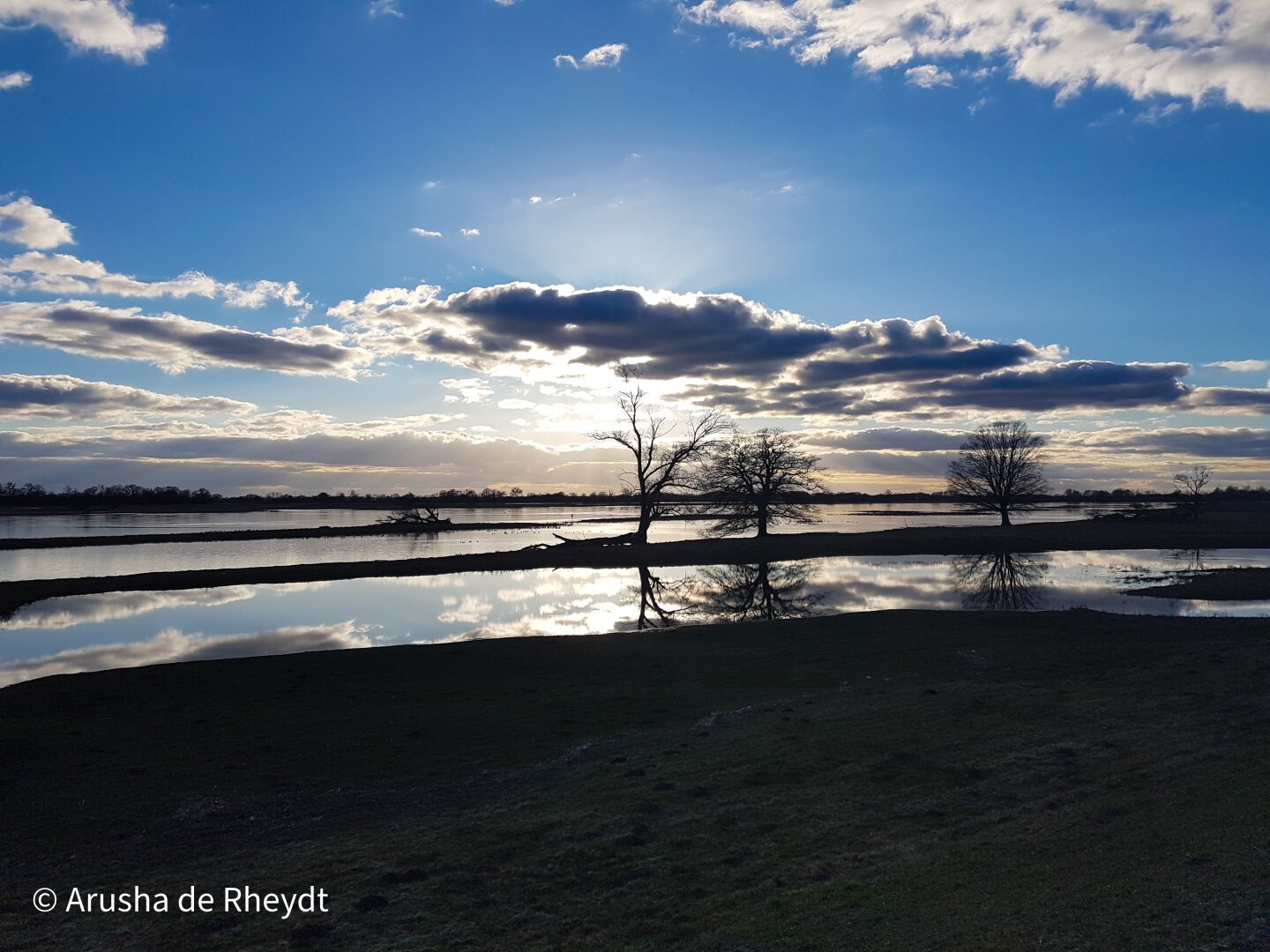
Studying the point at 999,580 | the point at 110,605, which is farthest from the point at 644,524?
the point at 110,605

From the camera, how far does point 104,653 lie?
2034cm

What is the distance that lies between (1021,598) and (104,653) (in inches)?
1120

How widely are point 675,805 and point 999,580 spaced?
30496 millimetres

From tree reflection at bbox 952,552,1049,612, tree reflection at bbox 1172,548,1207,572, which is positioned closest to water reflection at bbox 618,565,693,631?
tree reflection at bbox 952,552,1049,612

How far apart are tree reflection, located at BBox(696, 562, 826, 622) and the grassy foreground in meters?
10.8

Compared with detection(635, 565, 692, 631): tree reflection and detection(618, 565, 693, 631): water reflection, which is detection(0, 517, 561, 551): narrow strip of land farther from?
detection(618, 565, 693, 631): water reflection

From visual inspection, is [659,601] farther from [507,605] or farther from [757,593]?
[507,605]

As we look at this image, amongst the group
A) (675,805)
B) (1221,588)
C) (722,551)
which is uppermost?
(675,805)

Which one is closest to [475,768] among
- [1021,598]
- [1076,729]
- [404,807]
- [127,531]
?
[404,807]

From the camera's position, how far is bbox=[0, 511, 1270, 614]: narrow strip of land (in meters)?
34.0

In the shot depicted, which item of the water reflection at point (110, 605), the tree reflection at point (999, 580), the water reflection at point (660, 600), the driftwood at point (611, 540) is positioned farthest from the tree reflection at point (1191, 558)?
the water reflection at point (110, 605)

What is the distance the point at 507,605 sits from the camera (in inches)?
1124

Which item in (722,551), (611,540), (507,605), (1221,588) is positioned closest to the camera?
(1221,588)

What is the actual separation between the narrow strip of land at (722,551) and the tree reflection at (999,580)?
214 inches
